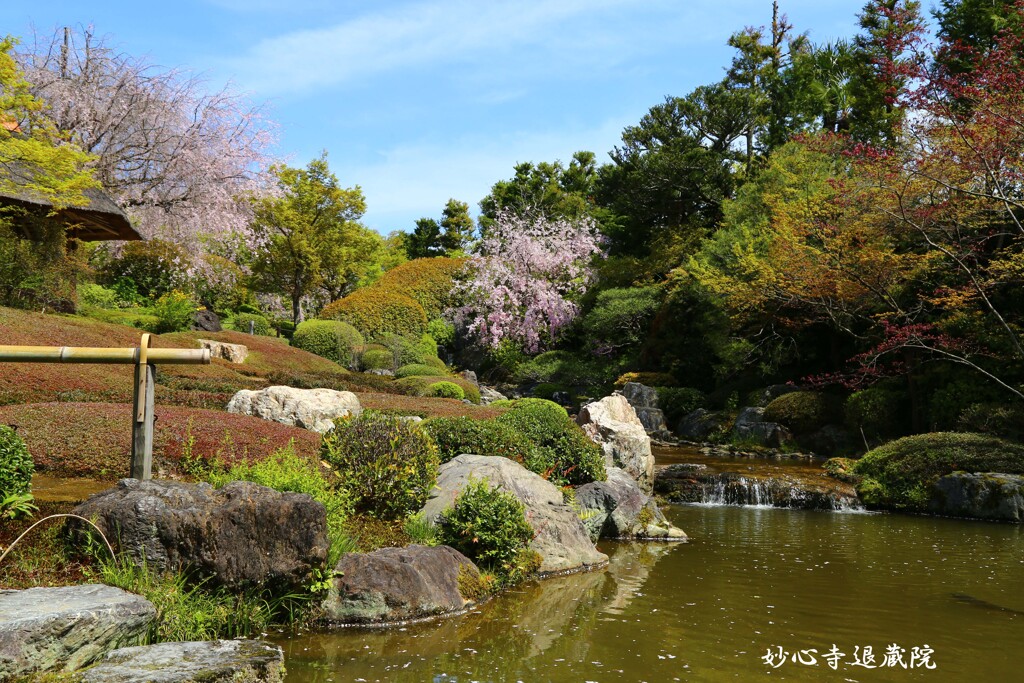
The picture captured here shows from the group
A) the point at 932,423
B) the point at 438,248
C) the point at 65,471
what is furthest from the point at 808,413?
the point at 438,248

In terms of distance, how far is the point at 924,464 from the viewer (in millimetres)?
14117

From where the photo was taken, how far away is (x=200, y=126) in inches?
1183

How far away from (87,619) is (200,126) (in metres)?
28.9

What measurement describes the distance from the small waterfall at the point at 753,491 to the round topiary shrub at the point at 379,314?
17.1m

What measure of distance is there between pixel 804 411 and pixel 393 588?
16979 mm

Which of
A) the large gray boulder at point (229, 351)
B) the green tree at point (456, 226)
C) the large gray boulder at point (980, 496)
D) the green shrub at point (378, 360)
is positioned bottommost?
the large gray boulder at point (980, 496)

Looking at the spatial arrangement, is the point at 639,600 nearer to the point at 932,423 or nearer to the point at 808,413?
the point at 932,423

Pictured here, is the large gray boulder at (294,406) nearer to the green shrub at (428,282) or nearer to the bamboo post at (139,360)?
the bamboo post at (139,360)

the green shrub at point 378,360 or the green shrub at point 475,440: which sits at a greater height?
the green shrub at point 378,360

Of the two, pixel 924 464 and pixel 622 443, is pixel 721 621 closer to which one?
pixel 622 443

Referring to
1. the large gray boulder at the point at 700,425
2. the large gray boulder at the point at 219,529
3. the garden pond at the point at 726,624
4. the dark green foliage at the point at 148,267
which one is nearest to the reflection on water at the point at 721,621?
the garden pond at the point at 726,624

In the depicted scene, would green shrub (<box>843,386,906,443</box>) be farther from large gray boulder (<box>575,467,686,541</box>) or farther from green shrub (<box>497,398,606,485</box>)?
green shrub (<box>497,398,606,485</box>)

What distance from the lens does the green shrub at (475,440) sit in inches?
411

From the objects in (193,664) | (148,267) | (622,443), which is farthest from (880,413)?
(148,267)
